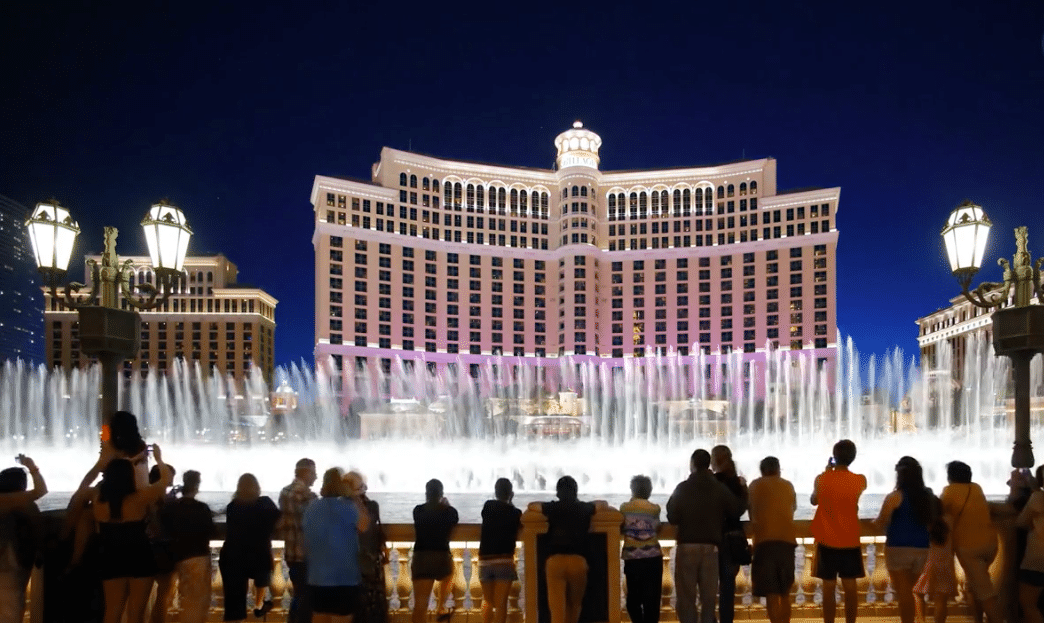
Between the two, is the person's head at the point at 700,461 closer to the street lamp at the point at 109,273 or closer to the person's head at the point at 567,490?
the person's head at the point at 567,490

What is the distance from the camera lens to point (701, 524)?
6.59 meters

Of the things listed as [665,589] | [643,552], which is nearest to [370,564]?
[643,552]

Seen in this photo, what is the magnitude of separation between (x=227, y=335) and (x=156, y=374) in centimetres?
1097

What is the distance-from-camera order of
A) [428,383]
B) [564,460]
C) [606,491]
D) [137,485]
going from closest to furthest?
[137,485] < [606,491] < [564,460] < [428,383]

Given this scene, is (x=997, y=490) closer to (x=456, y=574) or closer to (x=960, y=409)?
(x=456, y=574)

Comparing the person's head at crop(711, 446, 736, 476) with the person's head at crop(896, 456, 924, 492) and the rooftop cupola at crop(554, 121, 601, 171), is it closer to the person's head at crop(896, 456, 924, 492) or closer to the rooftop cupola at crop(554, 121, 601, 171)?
the person's head at crop(896, 456, 924, 492)

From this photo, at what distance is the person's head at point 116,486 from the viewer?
226 inches

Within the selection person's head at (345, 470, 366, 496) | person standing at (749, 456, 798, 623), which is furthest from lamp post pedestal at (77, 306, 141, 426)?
person standing at (749, 456, 798, 623)

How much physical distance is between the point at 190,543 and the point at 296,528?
85 cm

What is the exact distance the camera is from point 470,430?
8031 cm

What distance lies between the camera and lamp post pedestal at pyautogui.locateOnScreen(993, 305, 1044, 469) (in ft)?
27.8

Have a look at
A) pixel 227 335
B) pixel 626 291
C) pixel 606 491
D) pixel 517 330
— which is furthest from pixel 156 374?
pixel 606 491

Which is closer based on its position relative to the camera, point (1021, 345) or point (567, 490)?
point (567, 490)

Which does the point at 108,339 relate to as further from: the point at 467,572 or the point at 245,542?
the point at 467,572
